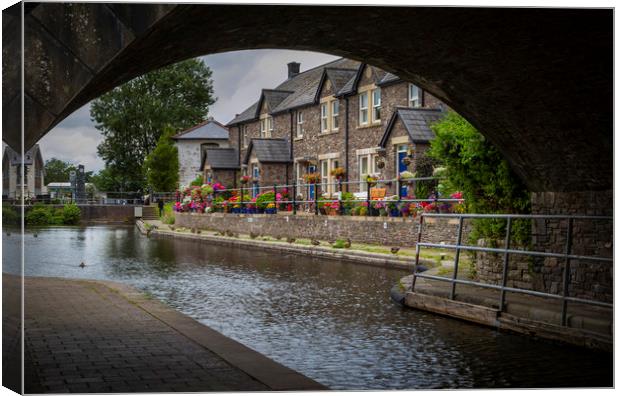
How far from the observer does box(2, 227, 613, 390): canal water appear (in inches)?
248

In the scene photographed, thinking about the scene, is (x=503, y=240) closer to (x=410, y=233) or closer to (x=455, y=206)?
(x=455, y=206)

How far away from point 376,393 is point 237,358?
118 cm

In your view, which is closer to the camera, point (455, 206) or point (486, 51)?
point (486, 51)

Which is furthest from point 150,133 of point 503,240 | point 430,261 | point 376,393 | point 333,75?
point 376,393

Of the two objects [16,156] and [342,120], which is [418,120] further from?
[16,156]

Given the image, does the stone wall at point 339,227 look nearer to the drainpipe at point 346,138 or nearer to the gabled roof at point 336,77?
the drainpipe at point 346,138

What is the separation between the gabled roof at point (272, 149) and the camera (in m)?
31.3

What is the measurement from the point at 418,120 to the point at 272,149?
31.0ft

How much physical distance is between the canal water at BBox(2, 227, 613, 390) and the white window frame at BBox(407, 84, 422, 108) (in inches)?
367

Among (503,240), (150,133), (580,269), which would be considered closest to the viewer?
(580,269)

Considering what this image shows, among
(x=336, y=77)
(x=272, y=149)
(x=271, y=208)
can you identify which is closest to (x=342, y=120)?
(x=336, y=77)

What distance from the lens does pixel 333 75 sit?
29.6 meters

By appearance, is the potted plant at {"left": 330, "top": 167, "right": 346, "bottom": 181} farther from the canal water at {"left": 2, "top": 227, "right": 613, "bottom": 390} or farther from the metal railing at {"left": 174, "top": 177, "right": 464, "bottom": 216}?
the canal water at {"left": 2, "top": 227, "right": 613, "bottom": 390}

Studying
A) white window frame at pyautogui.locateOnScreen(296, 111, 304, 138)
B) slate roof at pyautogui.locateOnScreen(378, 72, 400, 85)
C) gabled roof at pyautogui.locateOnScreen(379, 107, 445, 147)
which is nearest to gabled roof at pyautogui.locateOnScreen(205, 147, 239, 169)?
white window frame at pyautogui.locateOnScreen(296, 111, 304, 138)
